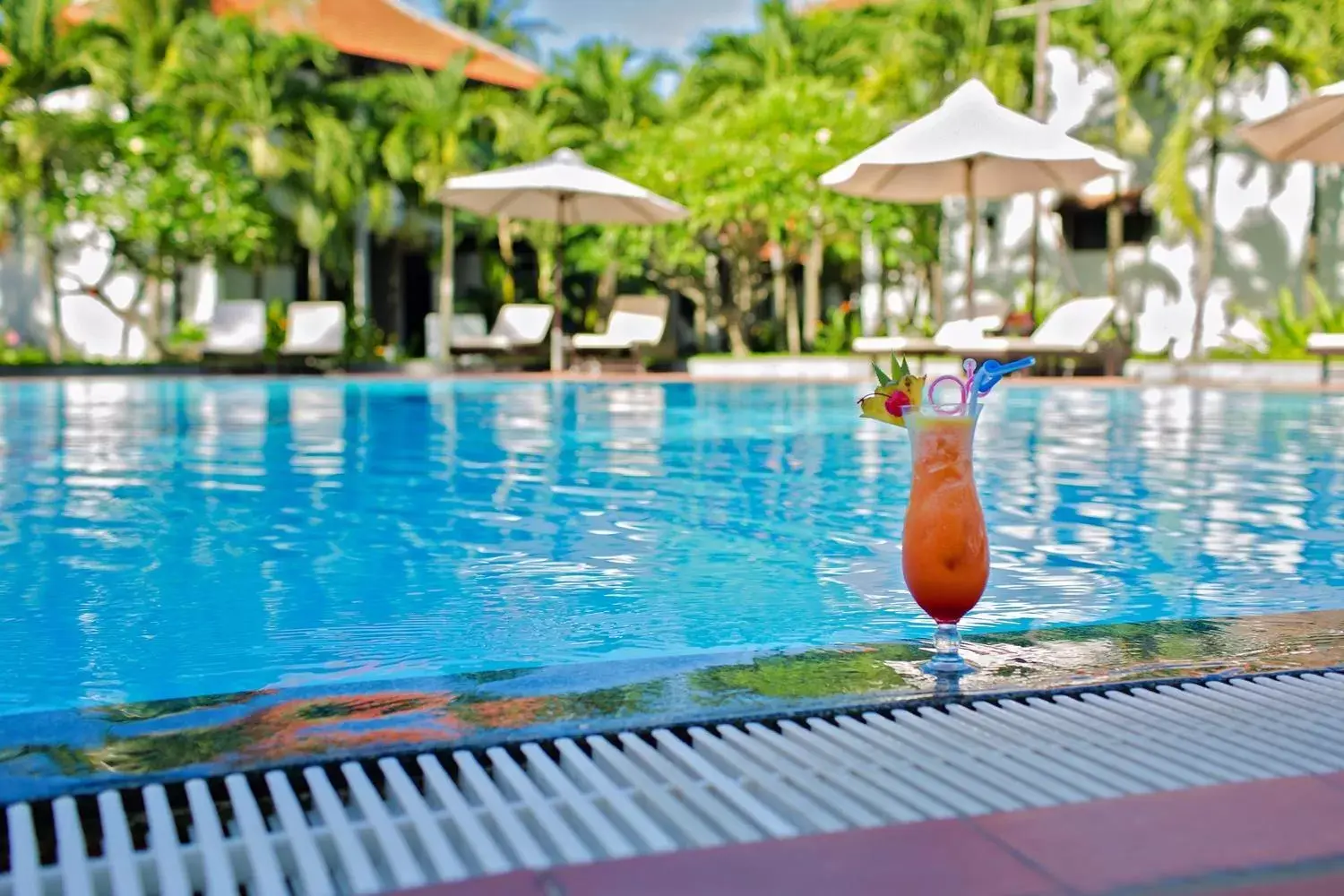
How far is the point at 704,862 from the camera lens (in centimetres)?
168

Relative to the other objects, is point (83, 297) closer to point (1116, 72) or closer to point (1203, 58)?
point (1116, 72)

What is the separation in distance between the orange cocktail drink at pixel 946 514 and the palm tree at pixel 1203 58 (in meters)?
20.7

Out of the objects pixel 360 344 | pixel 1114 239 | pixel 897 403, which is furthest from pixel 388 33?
pixel 897 403

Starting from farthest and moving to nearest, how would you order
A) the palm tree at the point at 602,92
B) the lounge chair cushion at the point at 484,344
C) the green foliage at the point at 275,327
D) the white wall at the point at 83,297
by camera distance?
1. the palm tree at the point at 602,92
2. the white wall at the point at 83,297
3. the green foliage at the point at 275,327
4. the lounge chair cushion at the point at 484,344

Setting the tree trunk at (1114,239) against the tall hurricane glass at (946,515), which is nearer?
the tall hurricane glass at (946,515)

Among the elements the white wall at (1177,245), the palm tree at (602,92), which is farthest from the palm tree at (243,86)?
the white wall at (1177,245)

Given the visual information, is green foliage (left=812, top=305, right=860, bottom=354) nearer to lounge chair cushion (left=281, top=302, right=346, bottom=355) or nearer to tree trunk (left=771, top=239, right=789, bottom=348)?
tree trunk (left=771, top=239, right=789, bottom=348)

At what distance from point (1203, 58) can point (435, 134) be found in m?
13.4

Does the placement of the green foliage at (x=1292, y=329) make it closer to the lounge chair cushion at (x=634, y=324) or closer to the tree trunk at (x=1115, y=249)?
the tree trunk at (x=1115, y=249)

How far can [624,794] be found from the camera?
200 cm

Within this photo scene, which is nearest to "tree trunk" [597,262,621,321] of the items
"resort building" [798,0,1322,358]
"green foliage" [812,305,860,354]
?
"green foliage" [812,305,860,354]

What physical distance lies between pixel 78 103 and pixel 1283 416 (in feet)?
72.4

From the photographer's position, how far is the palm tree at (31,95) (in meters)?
22.1

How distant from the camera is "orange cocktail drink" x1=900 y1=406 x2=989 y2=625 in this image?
2578 millimetres
